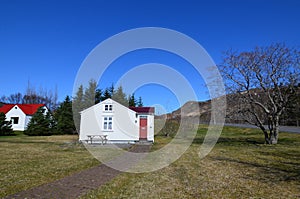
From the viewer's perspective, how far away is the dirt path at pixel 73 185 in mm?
5090

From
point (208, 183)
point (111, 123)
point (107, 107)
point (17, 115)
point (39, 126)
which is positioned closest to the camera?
point (208, 183)

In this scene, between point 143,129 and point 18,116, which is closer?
point 143,129

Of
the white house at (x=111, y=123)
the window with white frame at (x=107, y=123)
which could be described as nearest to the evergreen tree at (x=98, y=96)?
the white house at (x=111, y=123)

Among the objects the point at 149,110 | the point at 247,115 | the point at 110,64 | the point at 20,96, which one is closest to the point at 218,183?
the point at 110,64

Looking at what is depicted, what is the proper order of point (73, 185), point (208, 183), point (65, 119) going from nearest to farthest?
point (73, 185) < point (208, 183) < point (65, 119)

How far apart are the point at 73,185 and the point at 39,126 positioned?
2836 cm

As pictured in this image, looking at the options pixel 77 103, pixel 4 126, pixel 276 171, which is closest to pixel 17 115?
pixel 4 126

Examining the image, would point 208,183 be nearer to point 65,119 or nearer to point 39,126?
point 39,126

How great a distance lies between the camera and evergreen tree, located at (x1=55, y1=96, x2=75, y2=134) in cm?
3303

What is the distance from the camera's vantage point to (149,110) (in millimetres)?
21266

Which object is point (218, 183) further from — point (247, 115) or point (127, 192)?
point (247, 115)

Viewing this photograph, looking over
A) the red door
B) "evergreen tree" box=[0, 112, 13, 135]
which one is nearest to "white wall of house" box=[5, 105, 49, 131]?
"evergreen tree" box=[0, 112, 13, 135]

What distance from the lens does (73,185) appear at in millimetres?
5961

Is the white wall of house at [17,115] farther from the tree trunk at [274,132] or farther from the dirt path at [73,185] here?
the tree trunk at [274,132]
